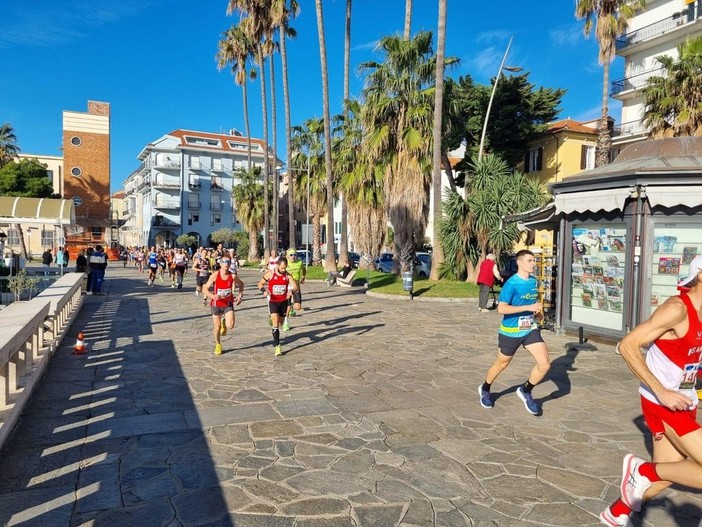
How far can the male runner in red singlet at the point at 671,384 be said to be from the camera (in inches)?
117

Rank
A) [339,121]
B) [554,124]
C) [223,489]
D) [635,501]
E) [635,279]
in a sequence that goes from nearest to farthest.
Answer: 1. [635,501]
2. [223,489]
3. [635,279]
4. [339,121]
5. [554,124]

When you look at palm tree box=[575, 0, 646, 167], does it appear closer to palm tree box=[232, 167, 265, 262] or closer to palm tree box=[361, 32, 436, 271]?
palm tree box=[361, 32, 436, 271]

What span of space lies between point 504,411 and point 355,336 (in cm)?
513

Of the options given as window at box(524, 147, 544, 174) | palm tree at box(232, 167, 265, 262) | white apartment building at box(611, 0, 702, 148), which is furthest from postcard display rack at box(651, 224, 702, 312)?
palm tree at box(232, 167, 265, 262)

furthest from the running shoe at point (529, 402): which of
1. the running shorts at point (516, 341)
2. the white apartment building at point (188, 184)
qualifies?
the white apartment building at point (188, 184)

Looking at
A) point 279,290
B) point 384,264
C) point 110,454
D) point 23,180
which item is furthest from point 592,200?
point 23,180

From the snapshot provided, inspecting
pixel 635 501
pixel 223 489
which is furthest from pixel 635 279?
pixel 223 489

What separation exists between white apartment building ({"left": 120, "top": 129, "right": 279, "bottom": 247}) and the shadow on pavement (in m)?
60.3

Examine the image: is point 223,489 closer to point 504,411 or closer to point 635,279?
point 504,411

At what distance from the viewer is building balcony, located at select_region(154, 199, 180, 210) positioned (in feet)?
218

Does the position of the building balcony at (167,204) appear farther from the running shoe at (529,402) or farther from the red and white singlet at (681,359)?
the red and white singlet at (681,359)

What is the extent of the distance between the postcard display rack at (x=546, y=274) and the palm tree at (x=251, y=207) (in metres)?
35.4

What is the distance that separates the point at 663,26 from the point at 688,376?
3821cm

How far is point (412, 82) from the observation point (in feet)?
72.5
